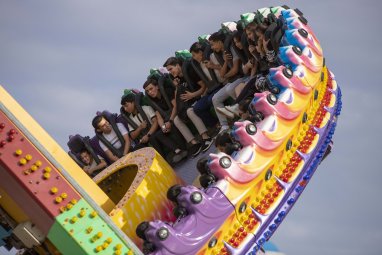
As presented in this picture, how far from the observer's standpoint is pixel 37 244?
25.3ft

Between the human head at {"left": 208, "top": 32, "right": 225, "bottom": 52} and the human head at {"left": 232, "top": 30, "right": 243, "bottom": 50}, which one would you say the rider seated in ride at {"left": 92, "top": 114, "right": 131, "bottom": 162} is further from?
the human head at {"left": 232, "top": 30, "right": 243, "bottom": 50}

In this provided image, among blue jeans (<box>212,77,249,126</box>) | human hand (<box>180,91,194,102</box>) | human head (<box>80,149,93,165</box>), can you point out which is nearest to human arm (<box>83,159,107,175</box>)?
human head (<box>80,149,93,165</box>)

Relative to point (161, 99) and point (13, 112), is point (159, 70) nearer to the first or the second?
point (161, 99)

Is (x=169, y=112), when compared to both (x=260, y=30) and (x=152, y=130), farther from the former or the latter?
(x=260, y=30)

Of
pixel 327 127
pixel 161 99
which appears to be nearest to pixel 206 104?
pixel 161 99

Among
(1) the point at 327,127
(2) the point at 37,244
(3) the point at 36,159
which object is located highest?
(3) the point at 36,159

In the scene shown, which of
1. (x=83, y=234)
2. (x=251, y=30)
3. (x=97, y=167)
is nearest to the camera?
(x=83, y=234)

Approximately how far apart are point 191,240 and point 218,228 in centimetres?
36

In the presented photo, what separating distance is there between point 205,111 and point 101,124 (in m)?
1.33

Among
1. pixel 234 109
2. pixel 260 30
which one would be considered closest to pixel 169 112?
pixel 234 109

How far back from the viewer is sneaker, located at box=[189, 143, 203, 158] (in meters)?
10.9

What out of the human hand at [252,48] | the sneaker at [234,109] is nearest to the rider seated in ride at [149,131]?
the sneaker at [234,109]

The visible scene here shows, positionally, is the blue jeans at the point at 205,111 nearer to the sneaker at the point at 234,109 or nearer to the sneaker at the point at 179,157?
the sneaker at the point at 179,157

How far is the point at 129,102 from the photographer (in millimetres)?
11672
